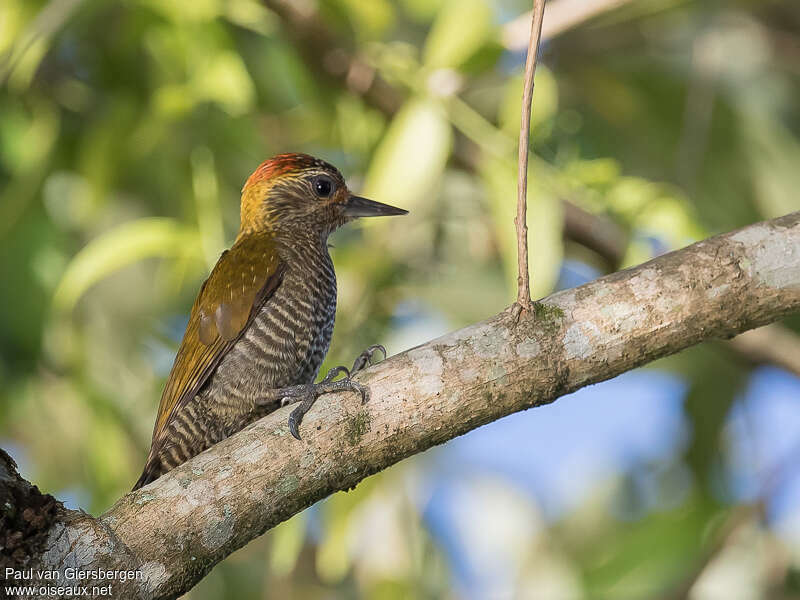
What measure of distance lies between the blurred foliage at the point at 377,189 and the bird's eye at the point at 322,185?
18 cm

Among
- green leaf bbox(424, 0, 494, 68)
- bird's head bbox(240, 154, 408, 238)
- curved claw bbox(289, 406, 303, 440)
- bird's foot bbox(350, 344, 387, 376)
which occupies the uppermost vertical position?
green leaf bbox(424, 0, 494, 68)

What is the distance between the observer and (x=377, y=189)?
3.90m

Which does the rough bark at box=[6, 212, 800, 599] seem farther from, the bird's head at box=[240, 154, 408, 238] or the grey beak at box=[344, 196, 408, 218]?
the bird's head at box=[240, 154, 408, 238]

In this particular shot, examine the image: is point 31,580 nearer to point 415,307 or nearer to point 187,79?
point 187,79

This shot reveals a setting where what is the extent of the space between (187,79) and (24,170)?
3.45 ft

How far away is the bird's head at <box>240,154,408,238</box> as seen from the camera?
420cm

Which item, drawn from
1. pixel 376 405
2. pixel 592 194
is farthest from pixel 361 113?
pixel 376 405

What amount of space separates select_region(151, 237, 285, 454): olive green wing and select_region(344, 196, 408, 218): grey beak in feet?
1.47

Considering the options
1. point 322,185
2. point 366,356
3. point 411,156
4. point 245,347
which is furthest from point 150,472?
point 411,156

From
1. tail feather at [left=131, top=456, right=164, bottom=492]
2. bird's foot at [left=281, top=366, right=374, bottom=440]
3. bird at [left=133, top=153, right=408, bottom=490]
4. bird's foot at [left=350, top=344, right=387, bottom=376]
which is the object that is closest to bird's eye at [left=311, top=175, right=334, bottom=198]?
bird at [left=133, top=153, right=408, bottom=490]

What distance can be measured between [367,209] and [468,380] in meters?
1.67

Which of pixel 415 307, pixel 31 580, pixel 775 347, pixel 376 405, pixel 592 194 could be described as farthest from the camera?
pixel 415 307

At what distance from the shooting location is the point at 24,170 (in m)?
4.82

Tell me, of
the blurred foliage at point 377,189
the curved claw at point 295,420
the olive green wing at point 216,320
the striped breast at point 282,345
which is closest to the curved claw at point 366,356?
the striped breast at point 282,345
